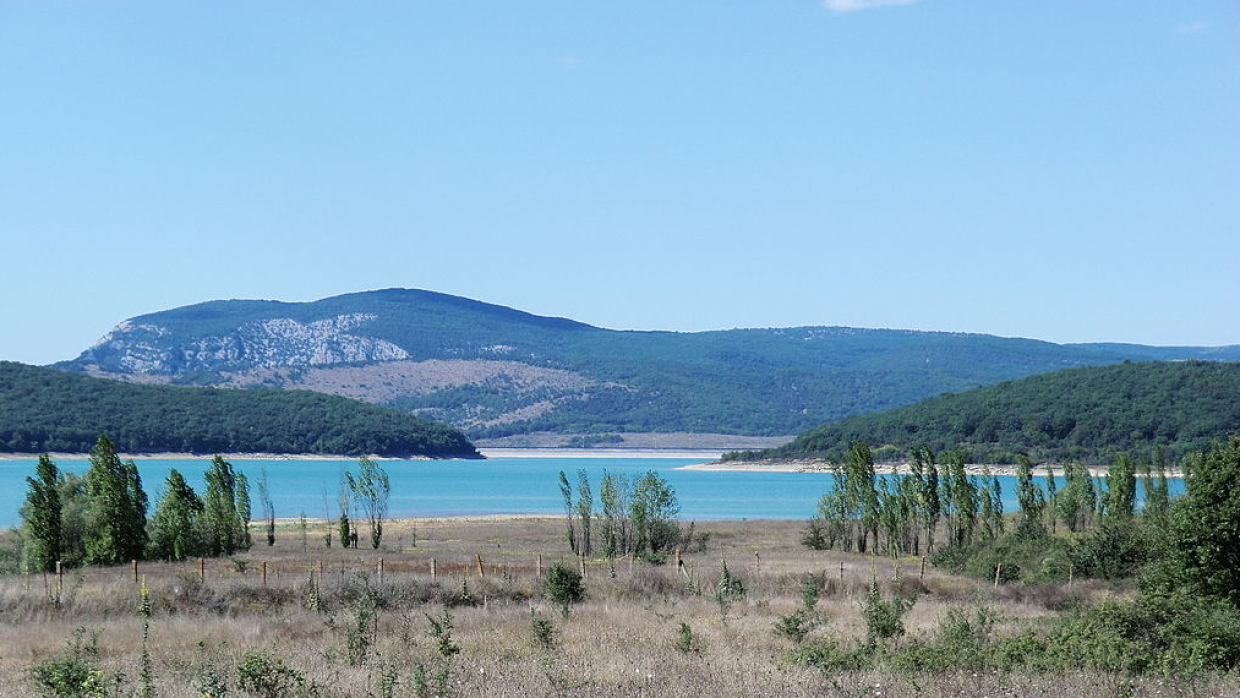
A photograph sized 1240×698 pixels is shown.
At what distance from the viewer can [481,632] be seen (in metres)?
22.3

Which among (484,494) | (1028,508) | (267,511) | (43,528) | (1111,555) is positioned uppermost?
(43,528)

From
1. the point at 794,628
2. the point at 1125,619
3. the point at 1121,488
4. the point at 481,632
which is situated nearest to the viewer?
the point at 1125,619

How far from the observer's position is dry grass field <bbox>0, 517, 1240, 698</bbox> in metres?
14.5

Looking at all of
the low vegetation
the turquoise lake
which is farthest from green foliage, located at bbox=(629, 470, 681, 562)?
the low vegetation

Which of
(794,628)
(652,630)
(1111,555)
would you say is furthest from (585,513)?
(794,628)

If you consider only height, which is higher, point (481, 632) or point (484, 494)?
point (481, 632)

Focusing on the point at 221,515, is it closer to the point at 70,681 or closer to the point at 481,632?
the point at 481,632

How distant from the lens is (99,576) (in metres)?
34.8

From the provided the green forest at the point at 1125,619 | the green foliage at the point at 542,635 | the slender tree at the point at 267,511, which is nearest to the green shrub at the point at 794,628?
the green forest at the point at 1125,619

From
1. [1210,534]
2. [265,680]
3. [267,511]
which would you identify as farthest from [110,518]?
[267,511]

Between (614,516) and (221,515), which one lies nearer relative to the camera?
(221,515)

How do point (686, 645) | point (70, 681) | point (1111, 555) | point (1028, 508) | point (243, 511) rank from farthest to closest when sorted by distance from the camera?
point (243, 511)
point (1028, 508)
point (1111, 555)
point (686, 645)
point (70, 681)

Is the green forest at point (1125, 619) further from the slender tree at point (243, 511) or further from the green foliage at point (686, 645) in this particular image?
the slender tree at point (243, 511)

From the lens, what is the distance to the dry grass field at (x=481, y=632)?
14484 millimetres
